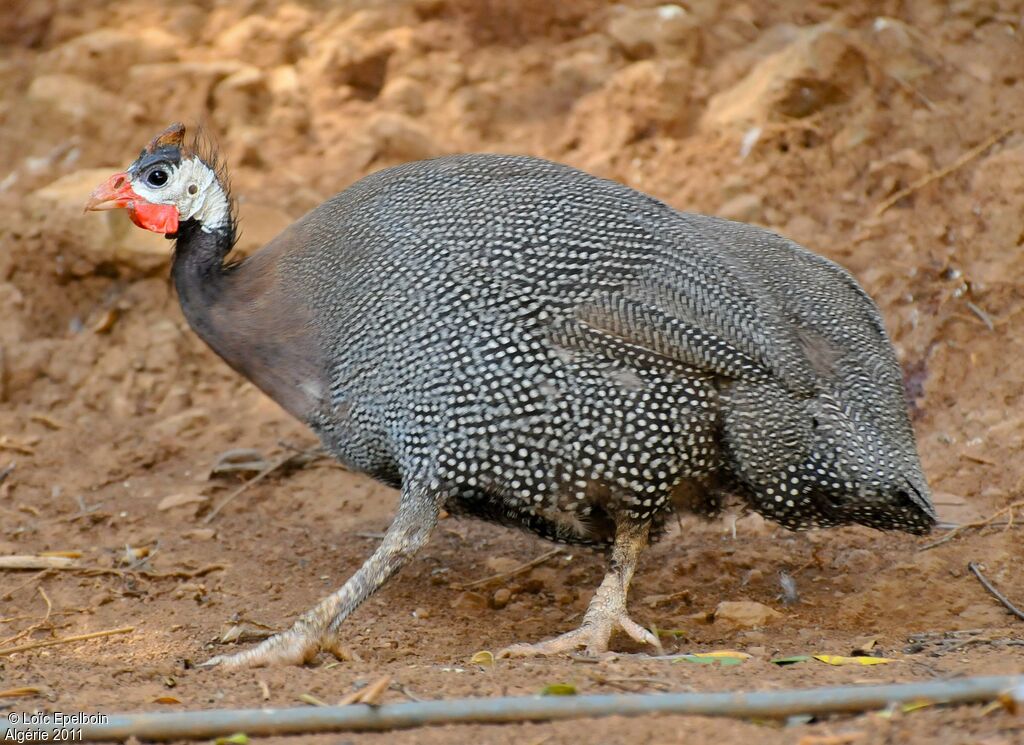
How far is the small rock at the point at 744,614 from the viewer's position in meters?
4.55

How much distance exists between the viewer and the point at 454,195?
14.6 ft

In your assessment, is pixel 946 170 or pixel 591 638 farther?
pixel 946 170

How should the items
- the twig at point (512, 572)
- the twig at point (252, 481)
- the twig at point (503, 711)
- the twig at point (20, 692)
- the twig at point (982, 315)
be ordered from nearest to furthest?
the twig at point (503, 711)
the twig at point (20, 692)
the twig at point (512, 572)
the twig at point (252, 481)
the twig at point (982, 315)

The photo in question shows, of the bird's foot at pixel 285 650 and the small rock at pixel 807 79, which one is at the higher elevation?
Result: the small rock at pixel 807 79

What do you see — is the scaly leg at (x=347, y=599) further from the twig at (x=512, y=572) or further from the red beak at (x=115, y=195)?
the red beak at (x=115, y=195)

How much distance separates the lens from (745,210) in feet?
21.3

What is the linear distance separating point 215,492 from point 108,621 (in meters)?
1.20

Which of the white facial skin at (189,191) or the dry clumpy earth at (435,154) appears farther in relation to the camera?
the white facial skin at (189,191)

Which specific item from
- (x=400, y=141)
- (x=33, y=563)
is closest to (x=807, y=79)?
(x=400, y=141)

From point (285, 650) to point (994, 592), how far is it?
8.41ft

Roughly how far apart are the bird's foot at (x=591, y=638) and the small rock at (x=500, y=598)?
545mm

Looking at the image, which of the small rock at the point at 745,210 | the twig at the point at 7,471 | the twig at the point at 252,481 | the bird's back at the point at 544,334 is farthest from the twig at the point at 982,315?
the twig at the point at 7,471

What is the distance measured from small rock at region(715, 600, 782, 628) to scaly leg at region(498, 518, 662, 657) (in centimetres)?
34

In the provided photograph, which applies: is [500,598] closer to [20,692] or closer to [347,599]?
[347,599]
